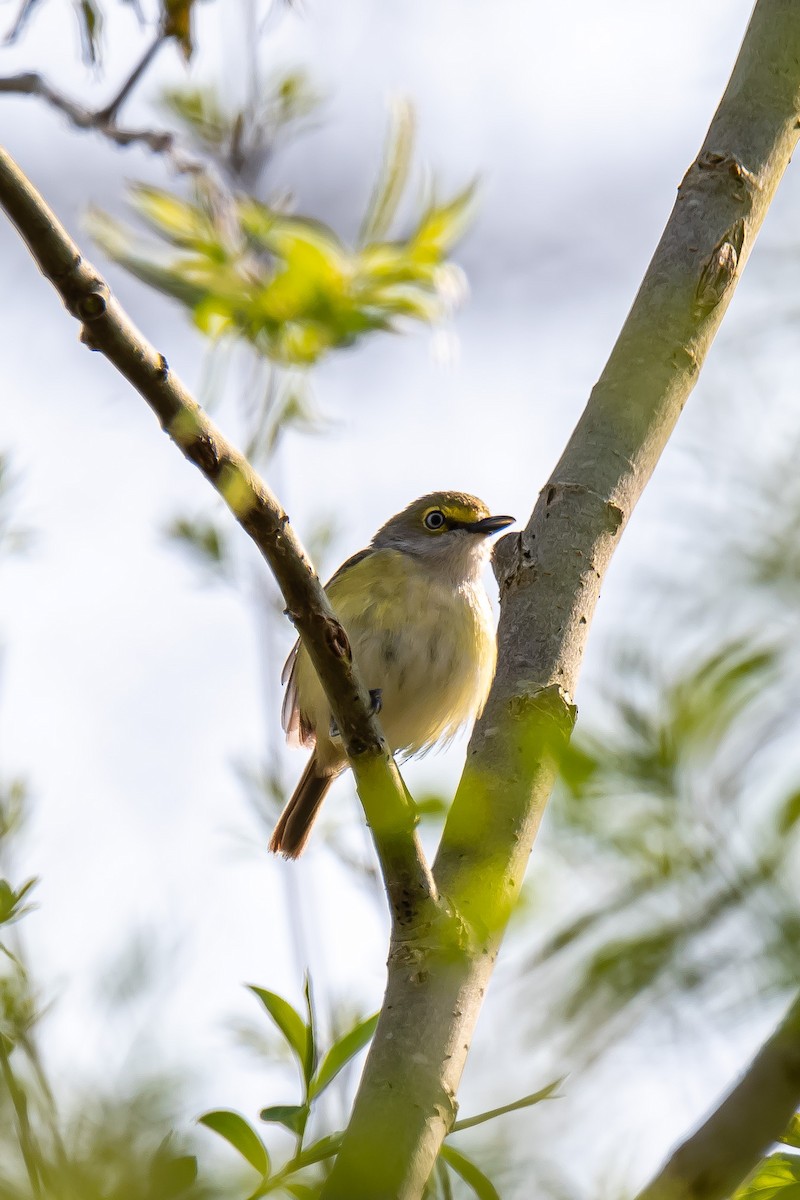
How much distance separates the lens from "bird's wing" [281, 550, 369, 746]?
22.4 feet

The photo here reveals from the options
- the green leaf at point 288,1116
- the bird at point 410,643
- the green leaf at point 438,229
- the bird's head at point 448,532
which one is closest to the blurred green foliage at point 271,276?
the green leaf at point 438,229

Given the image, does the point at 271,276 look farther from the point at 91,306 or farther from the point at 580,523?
the point at 580,523

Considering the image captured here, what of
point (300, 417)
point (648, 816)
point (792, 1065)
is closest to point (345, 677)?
point (300, 417)

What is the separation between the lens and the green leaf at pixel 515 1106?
4.29 ft

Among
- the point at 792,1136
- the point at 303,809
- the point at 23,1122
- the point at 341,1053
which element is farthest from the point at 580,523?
the point at 303,809

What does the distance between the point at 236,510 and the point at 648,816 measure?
146 cm

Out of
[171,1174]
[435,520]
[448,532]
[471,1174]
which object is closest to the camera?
[171,1174]

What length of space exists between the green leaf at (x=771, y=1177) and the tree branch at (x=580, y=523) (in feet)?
2.91

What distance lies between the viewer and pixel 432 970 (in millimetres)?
2943

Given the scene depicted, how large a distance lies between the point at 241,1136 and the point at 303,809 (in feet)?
15.4

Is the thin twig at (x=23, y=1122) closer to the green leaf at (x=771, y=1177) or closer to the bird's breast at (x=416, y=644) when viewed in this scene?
the green leaf at (x=771, y=1177)

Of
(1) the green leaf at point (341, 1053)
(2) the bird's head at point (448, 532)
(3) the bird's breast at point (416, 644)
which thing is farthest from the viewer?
(2) the bird's head at point (448, 532)

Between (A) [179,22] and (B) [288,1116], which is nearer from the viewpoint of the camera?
(B) [288,1116]

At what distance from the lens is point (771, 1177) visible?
77.0 inches
